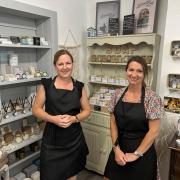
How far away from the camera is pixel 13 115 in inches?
78.7

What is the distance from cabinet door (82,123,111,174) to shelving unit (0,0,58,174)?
26.4 inches

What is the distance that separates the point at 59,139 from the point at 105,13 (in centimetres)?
180

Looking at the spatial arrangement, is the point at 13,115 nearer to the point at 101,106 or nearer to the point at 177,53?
the point at 101,106

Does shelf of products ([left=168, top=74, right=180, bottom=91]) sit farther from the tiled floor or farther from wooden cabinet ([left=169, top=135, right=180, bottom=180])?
the tiled floor

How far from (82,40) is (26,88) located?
110 cm

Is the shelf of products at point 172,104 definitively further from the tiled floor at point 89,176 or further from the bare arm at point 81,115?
the tiled floor at point 89,176

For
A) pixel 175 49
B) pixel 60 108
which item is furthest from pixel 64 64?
pixel 175 49

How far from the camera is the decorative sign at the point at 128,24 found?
2.39 meters

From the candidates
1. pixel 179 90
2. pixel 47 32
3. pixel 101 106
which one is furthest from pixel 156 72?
pixel 47 32

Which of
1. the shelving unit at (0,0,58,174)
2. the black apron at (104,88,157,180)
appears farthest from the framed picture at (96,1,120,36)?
the black apron at (104,88,157,180)

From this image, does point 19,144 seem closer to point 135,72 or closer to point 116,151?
point 116,151

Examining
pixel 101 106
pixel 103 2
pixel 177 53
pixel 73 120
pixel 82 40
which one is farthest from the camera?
pixel 82 40

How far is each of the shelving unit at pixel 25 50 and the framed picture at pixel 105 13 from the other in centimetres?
70

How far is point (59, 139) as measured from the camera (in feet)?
5.74
